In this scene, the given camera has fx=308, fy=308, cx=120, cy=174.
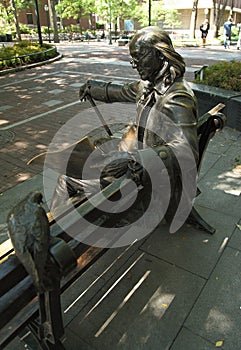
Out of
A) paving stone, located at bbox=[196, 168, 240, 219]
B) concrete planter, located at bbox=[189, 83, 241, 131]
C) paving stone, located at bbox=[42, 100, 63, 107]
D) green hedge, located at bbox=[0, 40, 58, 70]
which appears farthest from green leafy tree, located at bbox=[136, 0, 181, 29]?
paving stone, located at bbox=[196, 168, 240, 219]

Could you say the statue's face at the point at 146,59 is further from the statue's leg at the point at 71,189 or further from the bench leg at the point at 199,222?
the bench leg at the point at 199,222

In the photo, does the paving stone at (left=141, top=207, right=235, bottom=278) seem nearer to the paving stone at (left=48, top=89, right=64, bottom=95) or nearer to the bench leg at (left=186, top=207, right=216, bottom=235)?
the bench leg at (left=186, top=207, right=216, bottom=235)

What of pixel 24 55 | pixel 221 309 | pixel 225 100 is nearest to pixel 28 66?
pixel 24 55

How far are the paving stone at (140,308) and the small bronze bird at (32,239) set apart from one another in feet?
3.51

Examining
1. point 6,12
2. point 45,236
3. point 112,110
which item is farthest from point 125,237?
point 6,12

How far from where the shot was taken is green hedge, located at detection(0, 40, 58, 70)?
13805mm

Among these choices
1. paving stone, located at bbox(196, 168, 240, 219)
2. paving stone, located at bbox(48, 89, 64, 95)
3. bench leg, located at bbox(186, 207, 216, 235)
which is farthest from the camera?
paving stone, located at bbox(48, 89, 64, 95)

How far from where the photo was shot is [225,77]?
681 centimetres

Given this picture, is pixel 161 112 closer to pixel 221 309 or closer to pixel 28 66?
pixel 221 309

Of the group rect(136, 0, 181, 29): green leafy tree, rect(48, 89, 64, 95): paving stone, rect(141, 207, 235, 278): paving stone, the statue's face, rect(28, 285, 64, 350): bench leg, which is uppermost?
rect(136, 0, 181, 29): green leafy tree

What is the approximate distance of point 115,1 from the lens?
32.6m

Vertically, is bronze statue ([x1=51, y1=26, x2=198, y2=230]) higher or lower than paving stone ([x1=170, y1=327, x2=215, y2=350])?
higher

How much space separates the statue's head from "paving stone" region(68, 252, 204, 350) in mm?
1599

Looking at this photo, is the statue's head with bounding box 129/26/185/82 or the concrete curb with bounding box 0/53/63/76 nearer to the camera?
the statue's head with bounding box 129/26/185/82
